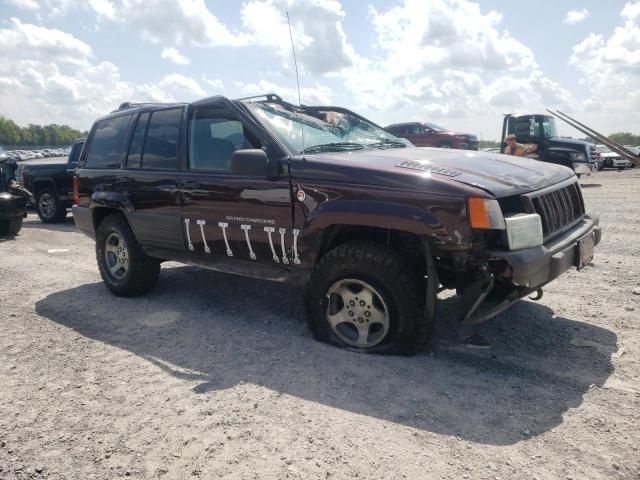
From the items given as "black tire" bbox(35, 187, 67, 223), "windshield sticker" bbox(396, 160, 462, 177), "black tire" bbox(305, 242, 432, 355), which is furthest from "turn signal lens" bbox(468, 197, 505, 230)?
"black tire" bbox(35, 187, 67, 223)

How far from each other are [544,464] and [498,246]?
4.09 ft

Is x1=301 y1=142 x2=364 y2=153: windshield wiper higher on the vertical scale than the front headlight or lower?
higher

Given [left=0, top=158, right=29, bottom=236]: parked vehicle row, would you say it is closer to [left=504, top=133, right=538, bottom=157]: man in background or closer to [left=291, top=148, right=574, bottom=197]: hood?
[left=291, top=148, right=574, bottom=197]: hood

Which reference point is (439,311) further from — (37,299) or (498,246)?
(37,299)

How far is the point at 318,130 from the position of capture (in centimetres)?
419

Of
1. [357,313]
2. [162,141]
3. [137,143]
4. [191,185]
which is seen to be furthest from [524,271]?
[137,143]

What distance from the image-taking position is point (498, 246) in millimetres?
3068

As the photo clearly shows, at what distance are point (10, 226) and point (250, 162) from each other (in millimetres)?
8085

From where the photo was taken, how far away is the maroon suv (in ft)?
61.9

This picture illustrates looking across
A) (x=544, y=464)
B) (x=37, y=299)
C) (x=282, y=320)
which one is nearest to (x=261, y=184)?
(x=282, y=320)

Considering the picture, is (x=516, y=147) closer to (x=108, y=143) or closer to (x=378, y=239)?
(x=108, y=143)

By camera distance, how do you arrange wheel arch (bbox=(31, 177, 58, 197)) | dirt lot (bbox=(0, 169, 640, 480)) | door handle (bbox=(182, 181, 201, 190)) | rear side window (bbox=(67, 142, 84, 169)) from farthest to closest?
wheel arch (bbox=(31, 177, 58, 197)) → rear side window (bbox=(67, 142, 84, 169)) → door handle (bbox=(182, 181, 201, 190)) → dirt lot (bbox=(0, 169, 640, 480))

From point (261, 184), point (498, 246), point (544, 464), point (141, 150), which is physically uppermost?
point (141, 150)

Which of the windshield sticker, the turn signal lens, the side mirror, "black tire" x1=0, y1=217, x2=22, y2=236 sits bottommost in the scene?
"black tire" x1=0, y1=217, x2=22, y2=236
